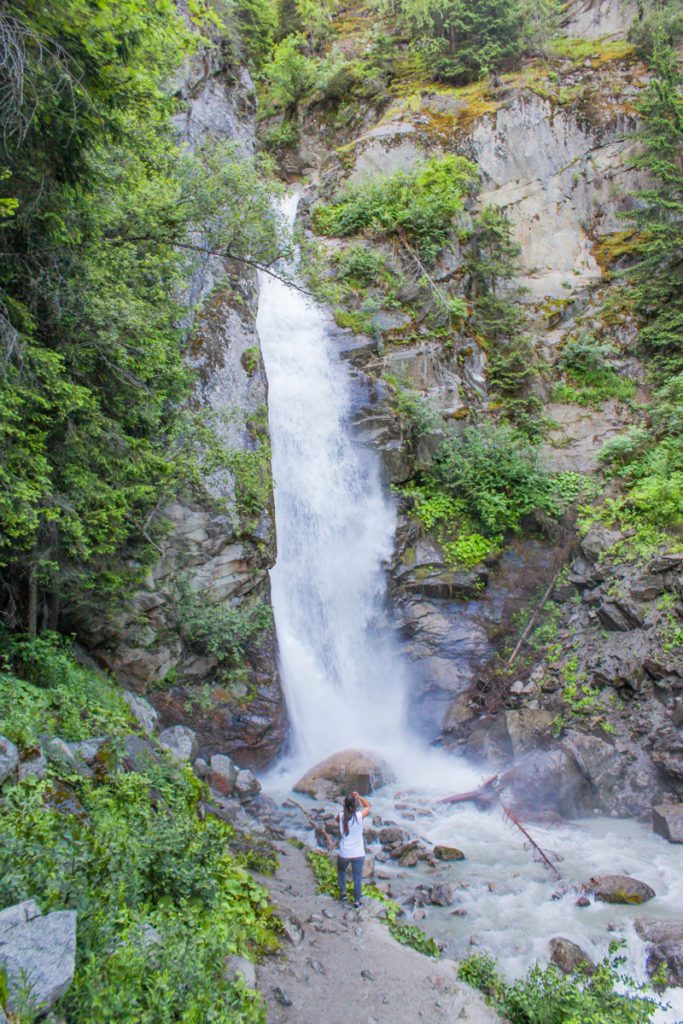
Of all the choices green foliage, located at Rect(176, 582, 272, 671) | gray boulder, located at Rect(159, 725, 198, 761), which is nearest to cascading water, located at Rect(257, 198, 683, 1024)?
green foliage, located at Rect(176, 582, 272, 671)

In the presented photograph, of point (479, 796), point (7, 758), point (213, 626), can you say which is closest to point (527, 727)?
point (479, 796)

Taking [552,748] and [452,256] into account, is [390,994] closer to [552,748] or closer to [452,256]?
[552,748]

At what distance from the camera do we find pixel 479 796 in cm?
1030

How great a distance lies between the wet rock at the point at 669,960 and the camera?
616 cm

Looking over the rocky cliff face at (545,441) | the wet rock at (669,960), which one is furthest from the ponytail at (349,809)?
the rocky cliff face at (545,441)

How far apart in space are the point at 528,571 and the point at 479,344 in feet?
24.1

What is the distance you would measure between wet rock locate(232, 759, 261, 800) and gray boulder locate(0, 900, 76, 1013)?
22.5 feet

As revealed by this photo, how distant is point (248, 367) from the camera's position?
13812 millimetres

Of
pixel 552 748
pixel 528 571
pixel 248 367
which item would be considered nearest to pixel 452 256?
pixel 248 367

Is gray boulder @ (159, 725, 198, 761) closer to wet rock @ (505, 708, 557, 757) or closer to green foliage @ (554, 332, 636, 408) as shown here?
wet rock @ (505, 708, 557, 757)

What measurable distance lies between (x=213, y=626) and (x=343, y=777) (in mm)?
3632

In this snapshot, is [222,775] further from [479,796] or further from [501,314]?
[501,314]

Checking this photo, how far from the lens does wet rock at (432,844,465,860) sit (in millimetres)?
8477

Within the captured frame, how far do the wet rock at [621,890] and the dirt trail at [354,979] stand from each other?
2844mm
